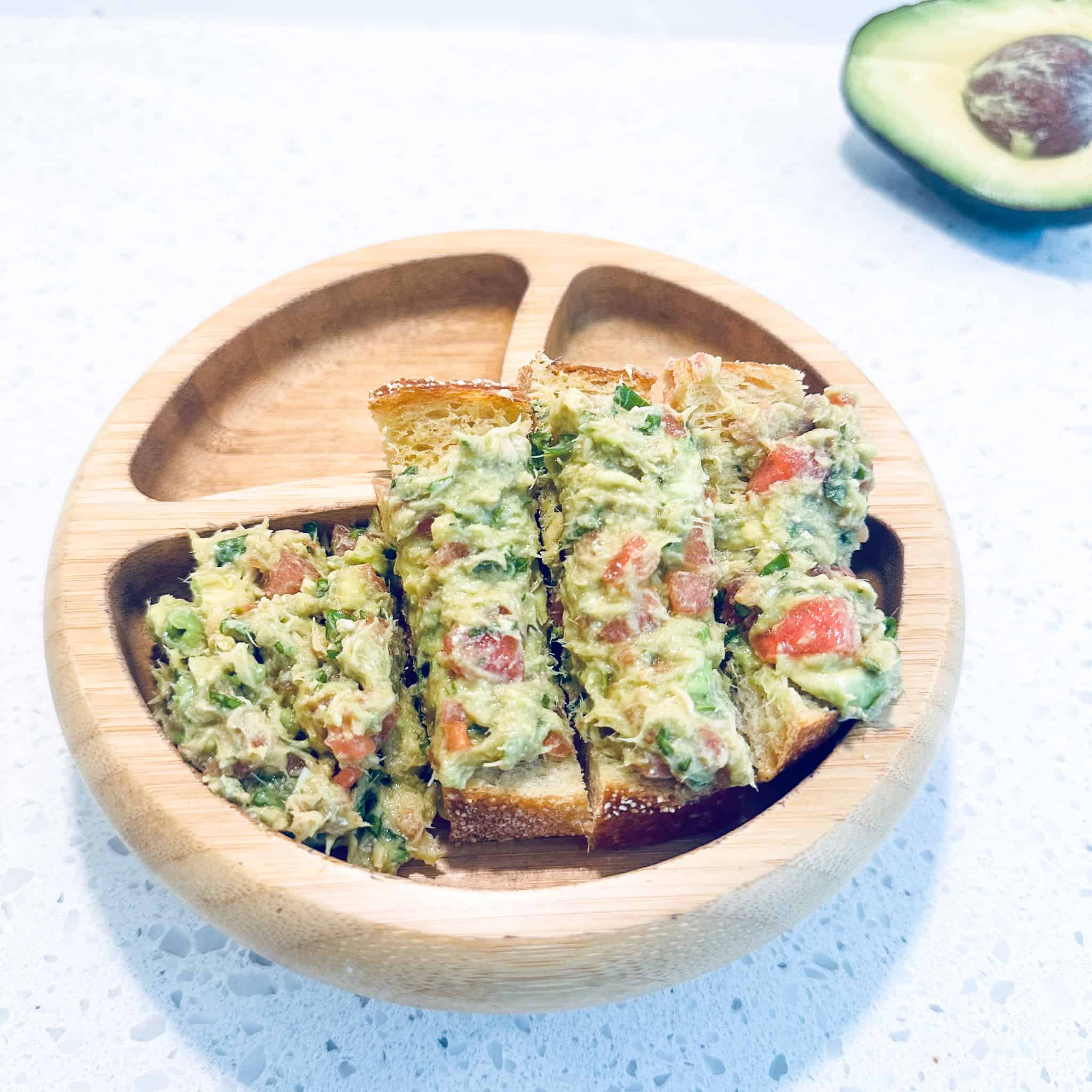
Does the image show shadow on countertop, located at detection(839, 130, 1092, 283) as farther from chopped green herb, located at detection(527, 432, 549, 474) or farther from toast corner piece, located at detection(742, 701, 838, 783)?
toast corner piece, located at detection(742, 701, 838, 783)

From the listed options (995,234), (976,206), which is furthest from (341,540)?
(995,234)

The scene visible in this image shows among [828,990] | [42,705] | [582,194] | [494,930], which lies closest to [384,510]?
[494,930]

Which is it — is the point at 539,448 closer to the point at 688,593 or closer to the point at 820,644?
the point at 688,593

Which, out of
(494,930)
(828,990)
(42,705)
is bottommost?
(828,990)

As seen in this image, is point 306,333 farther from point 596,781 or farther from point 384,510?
point 596,781

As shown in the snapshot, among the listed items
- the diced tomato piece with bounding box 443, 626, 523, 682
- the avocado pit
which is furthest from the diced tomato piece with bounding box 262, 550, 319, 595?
the avocado pit

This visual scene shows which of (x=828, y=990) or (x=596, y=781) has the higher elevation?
(x=596, y=781)
